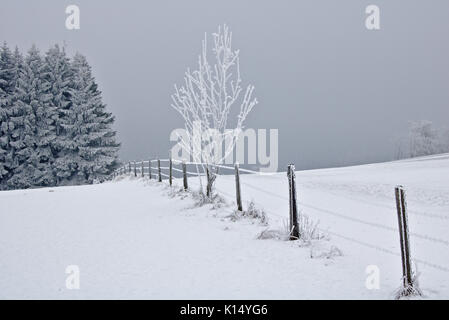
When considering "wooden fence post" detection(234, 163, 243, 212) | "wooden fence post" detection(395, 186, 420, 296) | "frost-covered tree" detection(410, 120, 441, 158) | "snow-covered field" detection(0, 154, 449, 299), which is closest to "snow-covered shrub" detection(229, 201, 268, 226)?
"snow-covered field" detection(0, 154, 449, 299)

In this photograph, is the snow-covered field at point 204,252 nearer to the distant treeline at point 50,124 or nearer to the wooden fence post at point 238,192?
the wooden fence post at point 238,192

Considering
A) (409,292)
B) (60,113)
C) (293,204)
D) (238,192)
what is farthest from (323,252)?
(60,113)

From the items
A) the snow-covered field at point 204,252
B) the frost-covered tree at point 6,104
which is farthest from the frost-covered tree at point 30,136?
the snow-covered field at point 204,252

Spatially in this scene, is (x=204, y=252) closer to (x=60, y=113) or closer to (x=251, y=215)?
(x=251, y=215)

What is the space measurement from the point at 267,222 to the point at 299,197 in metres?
5.97

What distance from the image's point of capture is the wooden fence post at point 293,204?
255 inches

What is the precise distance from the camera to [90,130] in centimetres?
3441

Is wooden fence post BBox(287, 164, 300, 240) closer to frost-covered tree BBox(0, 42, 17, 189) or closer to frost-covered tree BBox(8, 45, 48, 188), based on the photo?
frost-covered tree BBox(8, 45, 48, 188)

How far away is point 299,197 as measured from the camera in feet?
45.1

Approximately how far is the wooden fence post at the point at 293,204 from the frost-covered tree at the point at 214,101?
391 cm

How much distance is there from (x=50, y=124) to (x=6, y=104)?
3.77m
